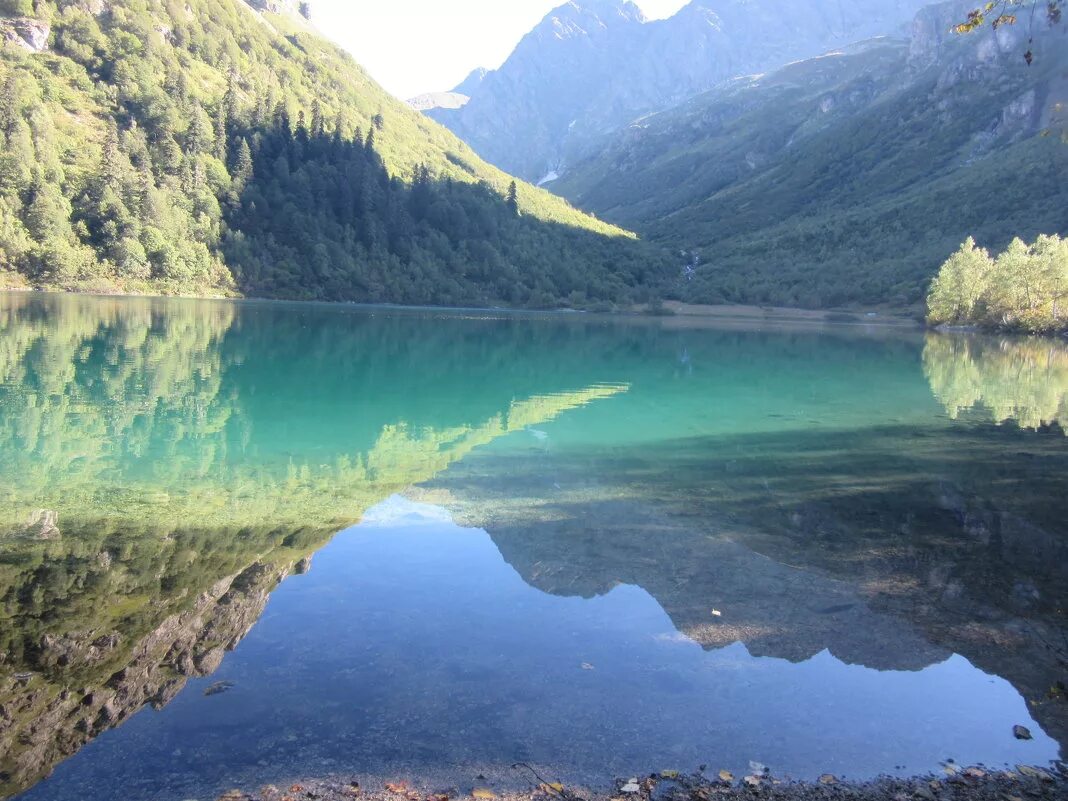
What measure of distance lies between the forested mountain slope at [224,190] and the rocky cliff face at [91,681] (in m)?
93.1

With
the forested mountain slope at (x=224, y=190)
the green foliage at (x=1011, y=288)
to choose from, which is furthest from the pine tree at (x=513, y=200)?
the green foliage at (x=1011, y=288)

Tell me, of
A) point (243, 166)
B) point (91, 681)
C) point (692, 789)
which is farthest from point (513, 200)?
point (692, 789)

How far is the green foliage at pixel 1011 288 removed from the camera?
83875mm

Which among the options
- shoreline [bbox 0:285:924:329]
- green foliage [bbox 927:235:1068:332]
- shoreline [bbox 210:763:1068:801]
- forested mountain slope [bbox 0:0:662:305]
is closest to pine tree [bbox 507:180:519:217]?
forested mountain slope [bbox 0:0:662:305]

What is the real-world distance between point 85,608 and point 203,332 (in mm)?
45436

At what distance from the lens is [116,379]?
27.9 m

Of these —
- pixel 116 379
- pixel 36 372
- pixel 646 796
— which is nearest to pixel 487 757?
pixel 646 796

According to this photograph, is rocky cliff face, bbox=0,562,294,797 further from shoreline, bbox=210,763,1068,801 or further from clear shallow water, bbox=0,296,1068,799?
shoreline, bbox=210,763,1068,801

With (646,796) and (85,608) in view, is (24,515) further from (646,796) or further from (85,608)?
(646,796)

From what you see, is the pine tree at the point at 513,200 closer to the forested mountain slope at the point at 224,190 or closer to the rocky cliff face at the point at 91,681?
the forested mountain slope at the point at 224,190

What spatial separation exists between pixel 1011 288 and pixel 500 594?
93588 mm

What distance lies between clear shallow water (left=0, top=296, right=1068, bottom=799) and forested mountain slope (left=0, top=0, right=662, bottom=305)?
83135 mm

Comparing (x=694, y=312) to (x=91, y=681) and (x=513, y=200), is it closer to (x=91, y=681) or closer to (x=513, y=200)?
(x=513, y=200)

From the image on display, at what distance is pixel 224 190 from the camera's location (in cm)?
12469
